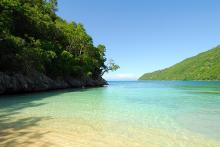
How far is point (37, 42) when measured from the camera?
26.9 m

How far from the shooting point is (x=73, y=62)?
41.2 meters

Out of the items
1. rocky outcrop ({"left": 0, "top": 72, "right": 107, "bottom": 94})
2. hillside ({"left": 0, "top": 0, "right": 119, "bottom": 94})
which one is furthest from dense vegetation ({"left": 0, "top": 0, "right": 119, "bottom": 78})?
rocky outcrop ({"left": 0, "top": 72, "right": 107, "bottom": 94})

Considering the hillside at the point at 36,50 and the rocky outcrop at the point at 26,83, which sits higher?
the hillside at the point at 36,50

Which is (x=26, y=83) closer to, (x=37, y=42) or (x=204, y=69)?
(x=37, y=42)

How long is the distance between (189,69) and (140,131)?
19405cm

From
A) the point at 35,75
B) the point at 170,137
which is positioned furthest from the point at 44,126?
the point at 35,75

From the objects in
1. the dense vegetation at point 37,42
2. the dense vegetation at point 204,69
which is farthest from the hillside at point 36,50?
the dense vegetation at point 204,69

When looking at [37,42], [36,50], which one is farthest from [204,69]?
[36,50]

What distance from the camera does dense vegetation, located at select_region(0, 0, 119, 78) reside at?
71.8ft

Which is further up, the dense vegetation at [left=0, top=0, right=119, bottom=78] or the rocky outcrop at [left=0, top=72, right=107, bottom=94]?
the dense vegetation at [left=0, top=0, right=119, bottom=78]

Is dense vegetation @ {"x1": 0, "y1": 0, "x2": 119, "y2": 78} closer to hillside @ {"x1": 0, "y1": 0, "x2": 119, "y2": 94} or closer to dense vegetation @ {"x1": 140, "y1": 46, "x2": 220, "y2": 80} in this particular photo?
hillside @ {"x1": 0, "y1": 0, "x2": 119, "y2": 94}

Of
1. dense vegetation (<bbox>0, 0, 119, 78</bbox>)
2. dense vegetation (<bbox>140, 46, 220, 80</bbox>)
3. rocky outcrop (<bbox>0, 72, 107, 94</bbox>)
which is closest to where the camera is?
dense vegetation (<bbox>0, 0, 119, 78</bbox>)

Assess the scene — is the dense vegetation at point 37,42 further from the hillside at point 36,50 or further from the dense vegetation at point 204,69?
the dense vegetation at point 204,69

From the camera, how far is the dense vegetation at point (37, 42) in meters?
21.9
